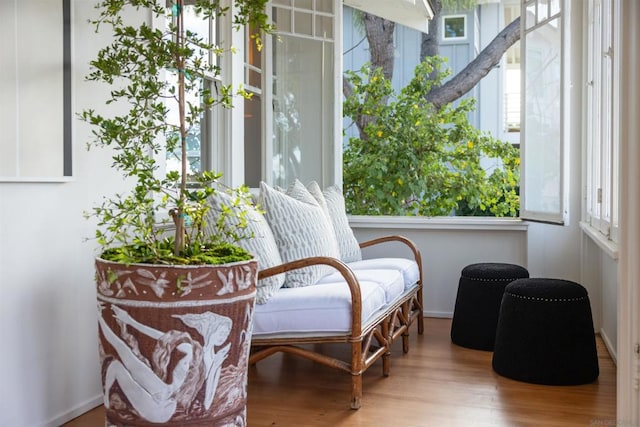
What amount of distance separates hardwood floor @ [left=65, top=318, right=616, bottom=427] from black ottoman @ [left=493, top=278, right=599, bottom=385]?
65 mm

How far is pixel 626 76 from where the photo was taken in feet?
7.70

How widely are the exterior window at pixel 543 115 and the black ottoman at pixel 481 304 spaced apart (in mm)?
577

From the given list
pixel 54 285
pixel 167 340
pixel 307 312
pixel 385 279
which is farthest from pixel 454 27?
pixel 167 340

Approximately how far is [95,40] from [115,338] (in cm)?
132

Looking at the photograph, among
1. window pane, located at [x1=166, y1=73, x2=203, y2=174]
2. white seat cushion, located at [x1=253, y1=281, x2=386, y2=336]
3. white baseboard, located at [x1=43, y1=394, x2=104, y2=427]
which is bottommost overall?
white baseboard, located at [x1=43, y1=394, x2=104, y2=427]

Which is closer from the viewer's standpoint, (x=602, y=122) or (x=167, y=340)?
(x=167, y=340)

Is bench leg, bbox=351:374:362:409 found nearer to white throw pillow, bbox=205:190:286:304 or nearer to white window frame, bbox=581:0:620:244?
white throw pillow, bbox=205:190:286:304

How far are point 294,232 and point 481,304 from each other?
4.35 feet

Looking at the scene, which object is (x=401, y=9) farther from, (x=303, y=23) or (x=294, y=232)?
(x=294, y=232)

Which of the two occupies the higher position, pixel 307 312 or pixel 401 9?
pixel 401 9

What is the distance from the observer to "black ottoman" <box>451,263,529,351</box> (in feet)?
12.8

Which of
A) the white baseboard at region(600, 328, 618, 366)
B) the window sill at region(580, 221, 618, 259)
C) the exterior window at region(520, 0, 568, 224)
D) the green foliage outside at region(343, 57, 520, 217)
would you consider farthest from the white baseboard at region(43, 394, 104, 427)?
the green foliage outside at region(343, 57, 520, 217)

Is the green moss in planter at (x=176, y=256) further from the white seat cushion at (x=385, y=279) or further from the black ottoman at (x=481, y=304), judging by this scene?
the black ottoman at (x=481, y=304)

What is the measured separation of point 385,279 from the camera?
11.3ft
